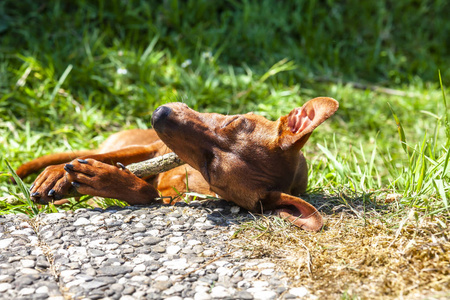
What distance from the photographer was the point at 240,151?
2.80 meters

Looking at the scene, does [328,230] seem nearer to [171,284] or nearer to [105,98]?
[171,284]

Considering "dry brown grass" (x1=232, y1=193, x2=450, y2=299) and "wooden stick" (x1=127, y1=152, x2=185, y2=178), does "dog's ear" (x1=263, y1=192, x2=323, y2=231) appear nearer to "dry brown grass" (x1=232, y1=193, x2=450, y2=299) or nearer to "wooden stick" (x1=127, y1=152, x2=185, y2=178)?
"dry brown grass" (x1=232, y1=193, x2=450, y2=299)

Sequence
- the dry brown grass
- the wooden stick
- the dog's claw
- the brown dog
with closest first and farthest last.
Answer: the dry brown grass < the brown dog < the dog's claw < the wooden stick

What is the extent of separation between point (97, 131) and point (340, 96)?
279 centimetres

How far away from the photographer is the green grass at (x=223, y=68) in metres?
4.84

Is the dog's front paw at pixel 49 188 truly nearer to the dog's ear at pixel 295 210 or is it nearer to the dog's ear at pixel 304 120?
the dog's ear at pixel 295 210

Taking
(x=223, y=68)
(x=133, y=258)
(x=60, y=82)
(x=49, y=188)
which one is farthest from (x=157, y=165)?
(x=223, y=68)

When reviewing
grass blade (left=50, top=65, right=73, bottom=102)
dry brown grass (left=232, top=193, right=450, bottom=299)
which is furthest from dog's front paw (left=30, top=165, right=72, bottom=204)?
grass blade (left=50, top=65, right=73, bottom=102)

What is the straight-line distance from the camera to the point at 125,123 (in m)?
5.05

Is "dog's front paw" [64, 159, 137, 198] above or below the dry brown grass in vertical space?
above

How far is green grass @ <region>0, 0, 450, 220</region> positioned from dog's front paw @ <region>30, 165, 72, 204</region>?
37.4 inches

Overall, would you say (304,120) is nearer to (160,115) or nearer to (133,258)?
(160,115)

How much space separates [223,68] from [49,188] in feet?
10.9

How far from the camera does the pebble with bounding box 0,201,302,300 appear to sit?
2078 mm
